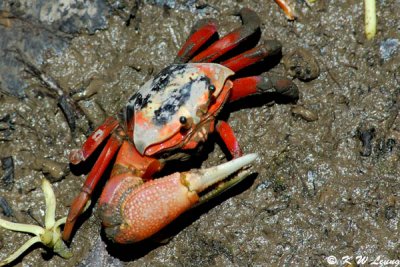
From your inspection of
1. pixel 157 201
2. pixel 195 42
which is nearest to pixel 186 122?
pixel 157 201

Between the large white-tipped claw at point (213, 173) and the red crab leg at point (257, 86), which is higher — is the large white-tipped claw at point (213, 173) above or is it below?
below

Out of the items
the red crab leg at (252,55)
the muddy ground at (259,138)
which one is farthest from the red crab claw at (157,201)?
the red crab leg at (252,55)

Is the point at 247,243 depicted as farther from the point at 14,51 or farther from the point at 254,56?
the point at 14,51

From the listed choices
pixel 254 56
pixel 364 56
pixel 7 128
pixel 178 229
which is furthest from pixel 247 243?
pixel 7 128

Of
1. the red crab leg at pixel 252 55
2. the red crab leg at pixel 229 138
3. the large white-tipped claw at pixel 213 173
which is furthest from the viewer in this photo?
the red crab leg at pixel 252 55

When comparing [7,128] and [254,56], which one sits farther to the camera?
[7,128]

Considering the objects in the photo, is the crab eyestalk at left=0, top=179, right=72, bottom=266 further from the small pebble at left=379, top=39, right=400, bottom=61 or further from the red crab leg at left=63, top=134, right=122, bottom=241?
the small pebble at left=379, top=39, right=400, bottom=61

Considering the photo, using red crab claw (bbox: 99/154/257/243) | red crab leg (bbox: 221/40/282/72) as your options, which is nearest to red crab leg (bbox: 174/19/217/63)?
red crab leg (bbox: 221/40/282/72)
